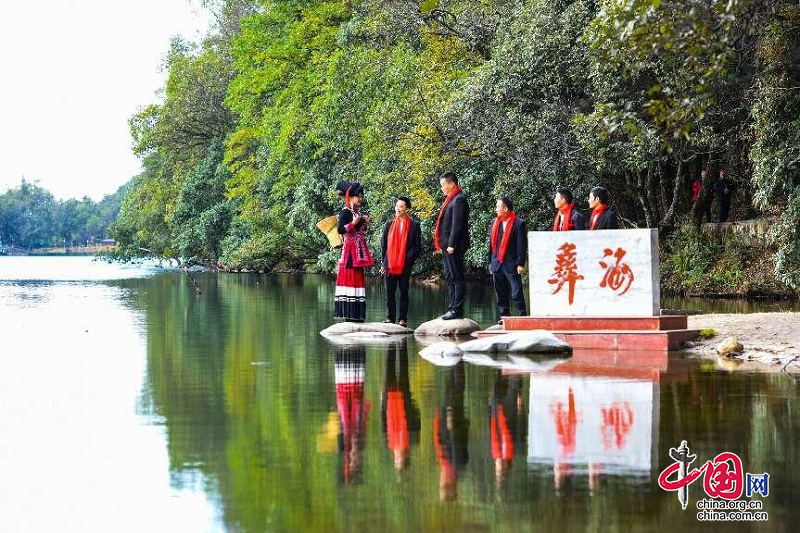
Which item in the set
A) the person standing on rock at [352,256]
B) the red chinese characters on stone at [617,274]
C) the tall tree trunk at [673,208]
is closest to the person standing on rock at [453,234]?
the person standing on rock at [352,256]

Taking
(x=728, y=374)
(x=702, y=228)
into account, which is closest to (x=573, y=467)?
(x=728, y=374)

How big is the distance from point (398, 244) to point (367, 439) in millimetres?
10029

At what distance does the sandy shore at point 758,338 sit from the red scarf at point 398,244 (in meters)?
4.13

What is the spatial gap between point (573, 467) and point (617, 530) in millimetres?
1506

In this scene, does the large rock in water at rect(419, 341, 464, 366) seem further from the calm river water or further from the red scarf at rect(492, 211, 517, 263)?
the red scarf at rect(492, 211, 517, 263)

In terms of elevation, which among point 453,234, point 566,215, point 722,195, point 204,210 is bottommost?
point 453,234

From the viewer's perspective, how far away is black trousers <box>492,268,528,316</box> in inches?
707

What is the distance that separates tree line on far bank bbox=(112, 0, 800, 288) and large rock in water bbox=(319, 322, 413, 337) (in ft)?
13.3

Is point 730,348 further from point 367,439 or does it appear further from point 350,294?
point 367,439

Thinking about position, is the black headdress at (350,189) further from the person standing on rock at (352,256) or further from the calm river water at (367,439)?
the calm river water at (367,439)

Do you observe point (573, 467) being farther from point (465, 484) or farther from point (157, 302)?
point (157, 302)

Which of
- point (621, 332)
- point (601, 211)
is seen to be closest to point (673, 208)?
point (601, 211)

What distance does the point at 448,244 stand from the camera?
18.5 m

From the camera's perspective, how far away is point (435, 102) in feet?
115
